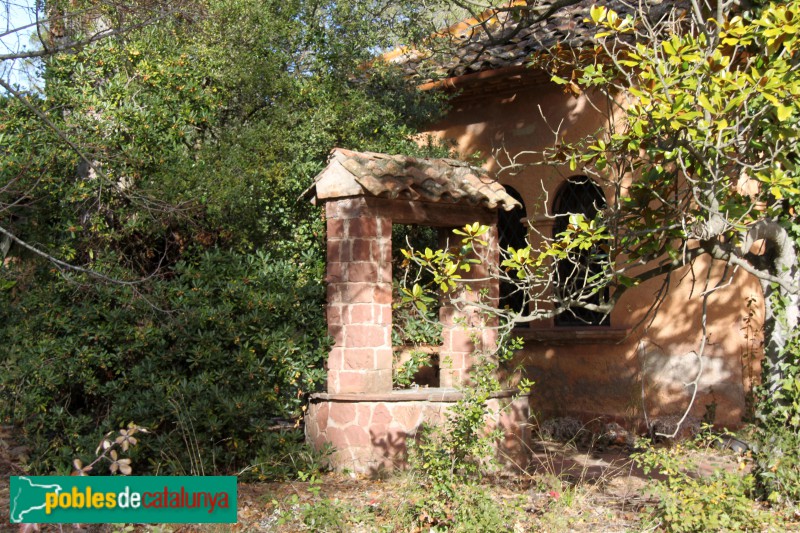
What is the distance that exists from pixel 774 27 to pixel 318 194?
4039mm

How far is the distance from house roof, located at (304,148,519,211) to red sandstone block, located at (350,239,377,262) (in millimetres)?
420

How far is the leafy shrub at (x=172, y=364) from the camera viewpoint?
7098mm

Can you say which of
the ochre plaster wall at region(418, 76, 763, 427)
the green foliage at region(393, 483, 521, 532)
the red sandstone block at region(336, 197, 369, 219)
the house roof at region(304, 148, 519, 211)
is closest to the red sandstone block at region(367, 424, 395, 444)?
the green foliage at region(393, 483, 521, 532)

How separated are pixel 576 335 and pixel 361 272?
387cm

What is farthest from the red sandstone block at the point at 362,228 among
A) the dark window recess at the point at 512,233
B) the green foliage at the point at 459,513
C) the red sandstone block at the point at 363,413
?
the dark window recess at the point at 512,233

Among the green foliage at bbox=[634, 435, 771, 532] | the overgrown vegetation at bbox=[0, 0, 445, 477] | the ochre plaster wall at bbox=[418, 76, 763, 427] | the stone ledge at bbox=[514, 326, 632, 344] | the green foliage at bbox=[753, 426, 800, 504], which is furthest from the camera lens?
the stone ledge at bbox=[514, 326, 632, 344]

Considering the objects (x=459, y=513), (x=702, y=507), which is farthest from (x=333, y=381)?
(x=702, y=507)

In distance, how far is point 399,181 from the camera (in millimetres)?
7551

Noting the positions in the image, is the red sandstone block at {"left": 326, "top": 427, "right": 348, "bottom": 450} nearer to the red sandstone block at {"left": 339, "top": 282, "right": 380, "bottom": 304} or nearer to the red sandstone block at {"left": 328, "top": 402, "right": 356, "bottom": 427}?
the red sandstone block at {"left": 328, "top": 402, "right": 356, "bottom": 427}

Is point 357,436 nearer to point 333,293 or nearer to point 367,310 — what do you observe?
point 367,310

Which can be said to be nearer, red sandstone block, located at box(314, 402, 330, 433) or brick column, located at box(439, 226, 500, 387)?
red sandstone block, located at box(314, 402, 330, 433)

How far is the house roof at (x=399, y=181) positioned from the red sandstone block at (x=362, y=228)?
24 centimetres

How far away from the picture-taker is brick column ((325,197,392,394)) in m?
7.55

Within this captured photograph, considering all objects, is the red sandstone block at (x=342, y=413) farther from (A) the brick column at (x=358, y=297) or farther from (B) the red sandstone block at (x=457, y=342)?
(B) the red sandstone block at (x=457, y=342)
